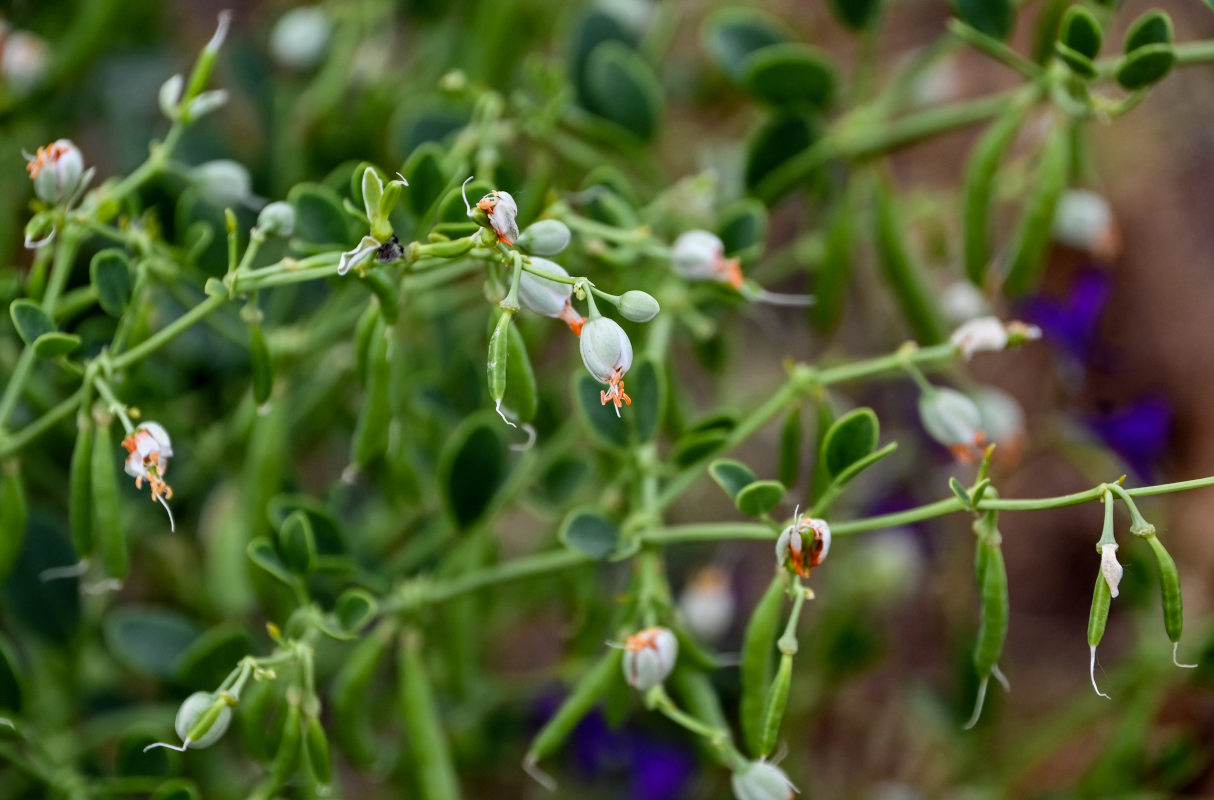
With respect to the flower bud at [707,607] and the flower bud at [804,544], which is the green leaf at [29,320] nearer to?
the flower bud at [804,544]

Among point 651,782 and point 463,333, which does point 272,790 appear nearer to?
point 463,333

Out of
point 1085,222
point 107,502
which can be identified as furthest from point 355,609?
point 1085,222

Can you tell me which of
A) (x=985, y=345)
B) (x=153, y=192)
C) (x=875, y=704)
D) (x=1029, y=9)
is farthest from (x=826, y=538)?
(x=1029, y=9)

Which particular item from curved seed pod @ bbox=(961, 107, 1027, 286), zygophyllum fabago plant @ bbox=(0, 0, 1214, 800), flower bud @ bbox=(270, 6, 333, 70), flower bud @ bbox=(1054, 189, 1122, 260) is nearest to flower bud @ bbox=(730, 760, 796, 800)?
zygophyllum fabago plant @ bbox=(0, 0, 1214, 800)

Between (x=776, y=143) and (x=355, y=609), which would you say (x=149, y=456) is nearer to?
(x=355, y=609)

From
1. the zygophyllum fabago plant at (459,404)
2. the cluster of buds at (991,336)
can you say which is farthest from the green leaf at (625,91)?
the cluster of buds at (991,336)
